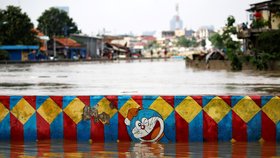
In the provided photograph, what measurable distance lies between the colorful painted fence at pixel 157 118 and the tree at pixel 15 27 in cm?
8641

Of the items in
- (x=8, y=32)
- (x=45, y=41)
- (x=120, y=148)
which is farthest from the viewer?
(x=45, y=41)

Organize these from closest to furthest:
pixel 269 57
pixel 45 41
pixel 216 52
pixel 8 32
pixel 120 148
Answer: pixel 120 148 → pixel 269 57 → pixel 216 52 → pixel 8 32 → pixel 45 41

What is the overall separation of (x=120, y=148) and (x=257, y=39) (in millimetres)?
43914

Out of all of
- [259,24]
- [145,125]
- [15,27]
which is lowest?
[145,125]

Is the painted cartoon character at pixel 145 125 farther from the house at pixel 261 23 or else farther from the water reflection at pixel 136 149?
the house at pixel 261 23

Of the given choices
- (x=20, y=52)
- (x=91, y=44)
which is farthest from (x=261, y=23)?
(x=91, y=44)

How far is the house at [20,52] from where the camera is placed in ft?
297

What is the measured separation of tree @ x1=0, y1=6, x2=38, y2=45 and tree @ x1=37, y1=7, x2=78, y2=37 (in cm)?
3855

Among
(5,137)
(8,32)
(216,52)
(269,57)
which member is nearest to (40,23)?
(8,32)

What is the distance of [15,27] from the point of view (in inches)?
3772

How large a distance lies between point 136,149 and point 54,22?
136 meters

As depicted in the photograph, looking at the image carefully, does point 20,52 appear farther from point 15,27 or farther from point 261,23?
point 261,23

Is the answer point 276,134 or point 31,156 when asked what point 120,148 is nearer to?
point 31,156

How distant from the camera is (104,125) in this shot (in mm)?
9039
